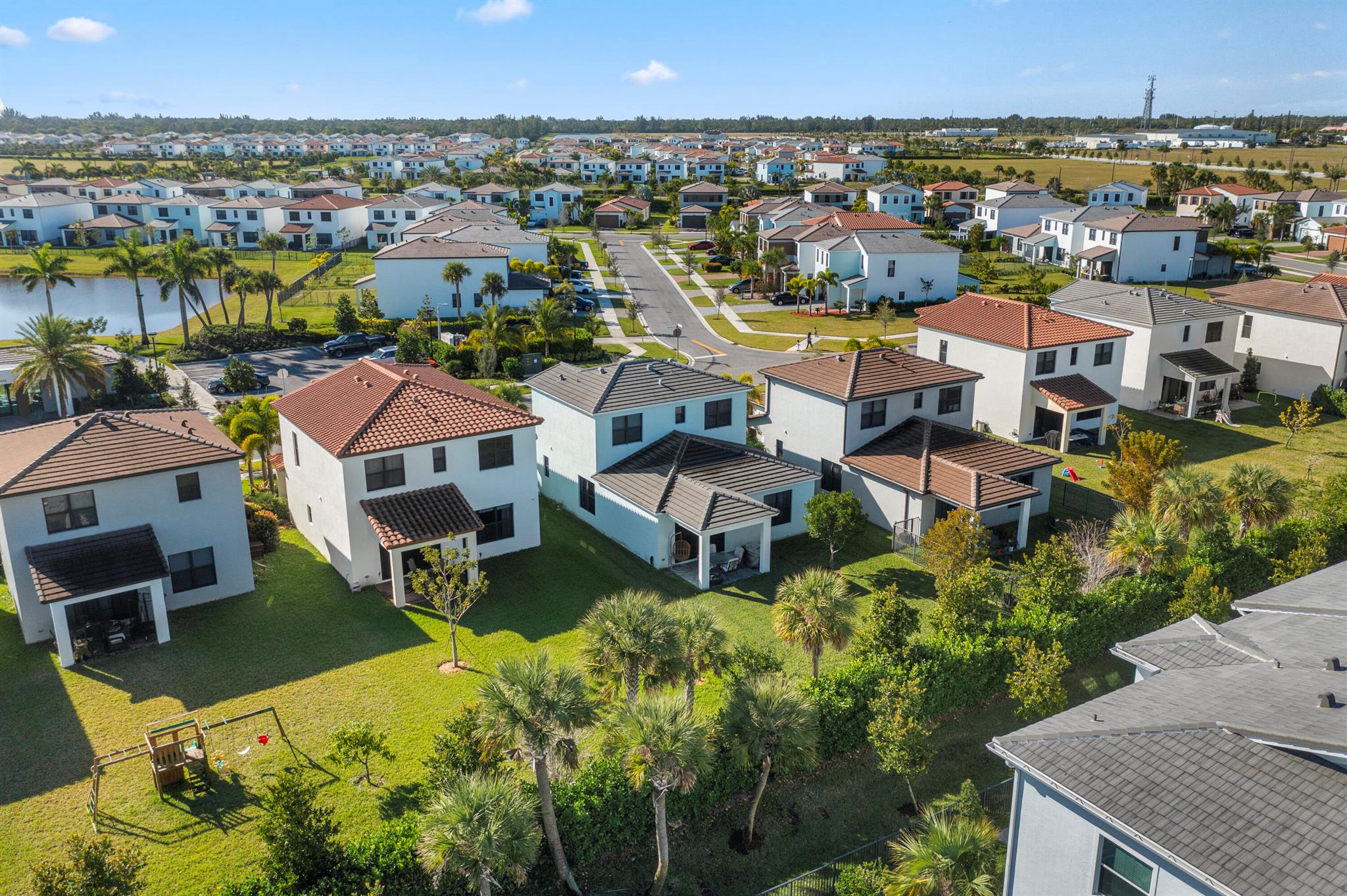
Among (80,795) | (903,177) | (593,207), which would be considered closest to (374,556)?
(80,795)

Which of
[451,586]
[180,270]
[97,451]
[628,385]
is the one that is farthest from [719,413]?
[180,270]

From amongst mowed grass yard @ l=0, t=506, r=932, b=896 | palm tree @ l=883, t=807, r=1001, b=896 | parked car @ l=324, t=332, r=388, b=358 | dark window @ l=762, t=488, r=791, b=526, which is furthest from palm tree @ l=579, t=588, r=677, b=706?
parked car @ l=324, t=332, r=388, b=358

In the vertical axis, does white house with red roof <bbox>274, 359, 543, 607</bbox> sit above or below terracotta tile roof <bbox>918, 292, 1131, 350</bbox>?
below

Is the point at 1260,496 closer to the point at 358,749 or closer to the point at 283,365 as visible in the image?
the point at 358,749

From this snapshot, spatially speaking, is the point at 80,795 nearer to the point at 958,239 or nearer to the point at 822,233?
the point at 822,233

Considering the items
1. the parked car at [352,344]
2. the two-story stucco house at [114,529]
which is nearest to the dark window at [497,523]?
the two-story stucco house at [114,529]

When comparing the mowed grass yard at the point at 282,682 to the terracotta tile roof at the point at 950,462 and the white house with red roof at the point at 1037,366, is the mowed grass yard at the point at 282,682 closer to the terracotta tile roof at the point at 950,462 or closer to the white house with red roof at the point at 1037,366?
the terracotta tile roof at the point at 950,462

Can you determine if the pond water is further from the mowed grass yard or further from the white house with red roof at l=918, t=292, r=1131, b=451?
the white house with red roof at l=918, t=292, r=1131, b=451
